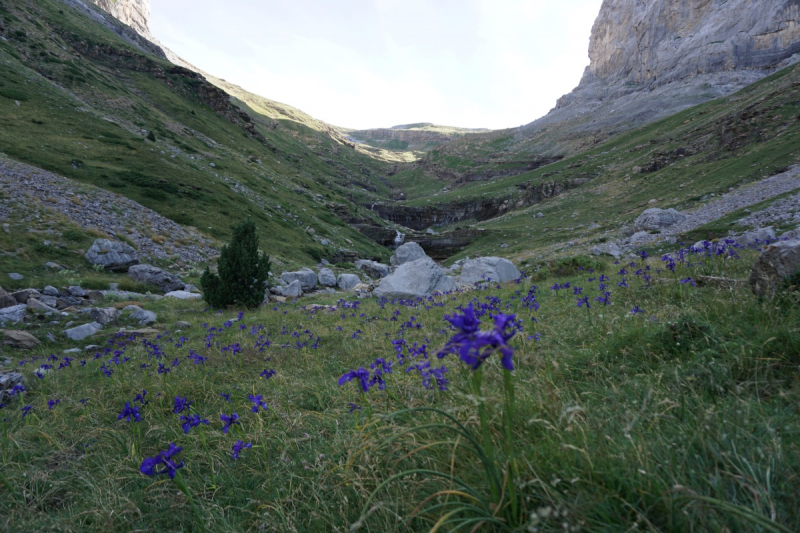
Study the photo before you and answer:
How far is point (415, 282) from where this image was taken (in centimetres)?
1702

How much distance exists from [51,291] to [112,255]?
493 cm

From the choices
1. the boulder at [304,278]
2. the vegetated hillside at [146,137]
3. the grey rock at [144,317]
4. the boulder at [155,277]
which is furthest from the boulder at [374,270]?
the grey rock at [144,317]

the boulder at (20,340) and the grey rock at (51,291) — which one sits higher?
the boulder at (20,340)

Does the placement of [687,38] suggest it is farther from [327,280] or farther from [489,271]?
[327,280]

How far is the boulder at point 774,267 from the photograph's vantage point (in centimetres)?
380

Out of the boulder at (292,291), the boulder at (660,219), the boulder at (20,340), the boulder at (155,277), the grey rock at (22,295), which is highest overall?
the boulder at (660,219)

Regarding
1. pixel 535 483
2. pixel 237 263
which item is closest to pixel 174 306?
pixel 237 263

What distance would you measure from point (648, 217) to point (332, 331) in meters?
29.9

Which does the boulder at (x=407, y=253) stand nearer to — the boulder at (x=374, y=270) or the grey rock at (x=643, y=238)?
the boulder at (x=374, y=270)

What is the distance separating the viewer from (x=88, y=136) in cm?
3412

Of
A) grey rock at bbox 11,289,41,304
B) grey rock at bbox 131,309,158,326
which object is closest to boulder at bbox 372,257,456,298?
grey rock at bbox 131,309,158,326

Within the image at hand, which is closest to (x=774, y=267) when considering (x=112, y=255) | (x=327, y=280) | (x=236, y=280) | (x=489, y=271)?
(x=236, y=280)

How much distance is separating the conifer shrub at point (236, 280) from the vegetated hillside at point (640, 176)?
2659 cm

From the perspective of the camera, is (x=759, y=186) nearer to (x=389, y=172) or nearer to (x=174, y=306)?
(x=174, y=306)
